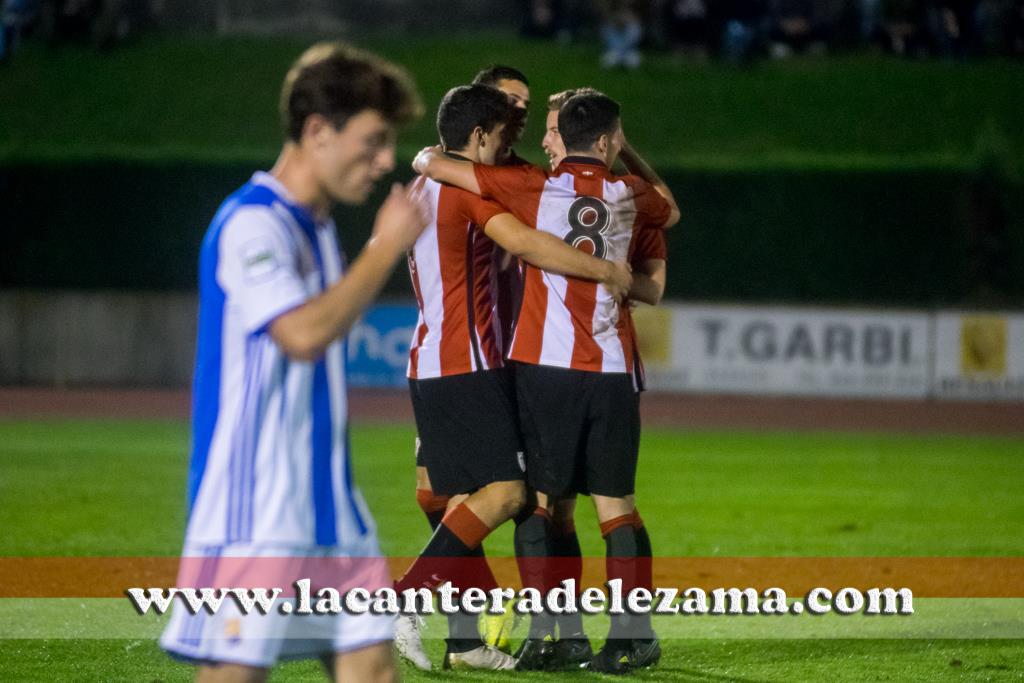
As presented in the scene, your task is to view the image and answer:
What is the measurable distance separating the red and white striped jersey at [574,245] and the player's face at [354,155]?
2453mm

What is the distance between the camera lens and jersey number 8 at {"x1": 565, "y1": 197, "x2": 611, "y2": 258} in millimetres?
5836

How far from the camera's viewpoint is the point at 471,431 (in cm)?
588

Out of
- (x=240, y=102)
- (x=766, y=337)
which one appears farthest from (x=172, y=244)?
(x=766, y=337)

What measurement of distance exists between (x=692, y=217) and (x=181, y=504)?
14.1 meters

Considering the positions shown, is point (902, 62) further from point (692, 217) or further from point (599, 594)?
point (599, 594)

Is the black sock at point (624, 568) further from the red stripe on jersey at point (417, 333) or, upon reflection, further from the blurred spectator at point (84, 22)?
the blurred spectator at point (84, 22)

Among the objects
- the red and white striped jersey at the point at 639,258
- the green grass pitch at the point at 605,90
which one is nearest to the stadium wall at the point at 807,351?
the green grass pitch at the point at 605,90

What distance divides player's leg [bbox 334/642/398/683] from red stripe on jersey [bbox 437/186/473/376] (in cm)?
265

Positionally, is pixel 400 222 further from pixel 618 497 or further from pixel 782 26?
pixel 782 26

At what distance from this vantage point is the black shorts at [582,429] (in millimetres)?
5852

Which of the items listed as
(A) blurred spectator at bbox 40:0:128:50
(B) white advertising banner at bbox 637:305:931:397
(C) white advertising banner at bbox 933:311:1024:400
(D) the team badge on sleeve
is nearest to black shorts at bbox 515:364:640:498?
(D) the team badge on sleeve

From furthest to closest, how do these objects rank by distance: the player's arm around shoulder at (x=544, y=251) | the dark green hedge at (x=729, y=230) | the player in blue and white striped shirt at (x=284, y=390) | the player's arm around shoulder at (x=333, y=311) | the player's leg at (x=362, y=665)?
1. the dark green hedge at (x=729, y=230)
2. the player's arm around shoulder at (x=544, y=251)
3. the player's leg at (x=362, y=665)
4. the player in blue and white striped shirt at (x=284, y=390)
5. the player's arm around shoulder at (x=333, y=311)

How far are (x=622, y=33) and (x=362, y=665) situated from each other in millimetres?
27247

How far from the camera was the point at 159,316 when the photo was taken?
2106cm
